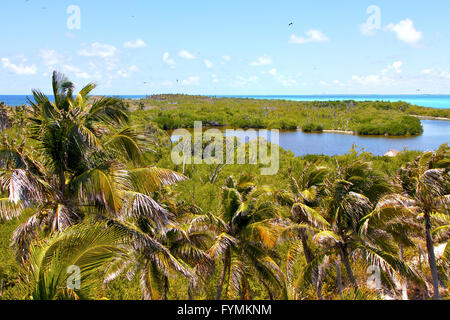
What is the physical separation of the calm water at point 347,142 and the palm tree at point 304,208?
4674 cm

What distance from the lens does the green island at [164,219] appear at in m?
4.95

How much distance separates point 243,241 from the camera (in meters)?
9.16

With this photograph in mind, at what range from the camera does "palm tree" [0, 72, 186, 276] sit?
5715mm

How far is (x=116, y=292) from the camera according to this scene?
41.7ft

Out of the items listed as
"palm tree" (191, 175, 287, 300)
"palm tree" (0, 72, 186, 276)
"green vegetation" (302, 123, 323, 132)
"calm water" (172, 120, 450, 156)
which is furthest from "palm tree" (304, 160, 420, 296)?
"green vegetation" (302, 123, 323, 132)

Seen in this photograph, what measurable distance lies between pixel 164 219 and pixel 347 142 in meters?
69.7

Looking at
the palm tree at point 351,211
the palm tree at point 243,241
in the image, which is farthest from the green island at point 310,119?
the palm tree at point 351,211

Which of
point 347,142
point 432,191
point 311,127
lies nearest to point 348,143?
point 347,142

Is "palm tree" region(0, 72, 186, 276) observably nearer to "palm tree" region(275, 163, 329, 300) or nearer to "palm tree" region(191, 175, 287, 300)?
"palm tree" region(191, 175, 287, 300)

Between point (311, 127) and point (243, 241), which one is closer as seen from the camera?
point (243, 241)

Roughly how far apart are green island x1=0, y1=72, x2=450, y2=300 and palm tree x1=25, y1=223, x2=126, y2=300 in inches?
0.6

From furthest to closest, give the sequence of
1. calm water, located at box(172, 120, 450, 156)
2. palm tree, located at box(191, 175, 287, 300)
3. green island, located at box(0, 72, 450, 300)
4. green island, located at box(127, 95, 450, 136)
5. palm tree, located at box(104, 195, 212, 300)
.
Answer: green island, located at box(127, 95, 450, 136) → calm water, located at box(172, 120, 450, 156) → palm tree, located at box(191, 175, 287, 300) → palm tree, located at box(104, 195, 212, 300) → green island, located at box(0, 72, 450, 300)

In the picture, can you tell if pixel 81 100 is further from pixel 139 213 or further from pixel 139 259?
pixel 139 259

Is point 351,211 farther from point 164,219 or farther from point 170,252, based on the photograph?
point 164,219
